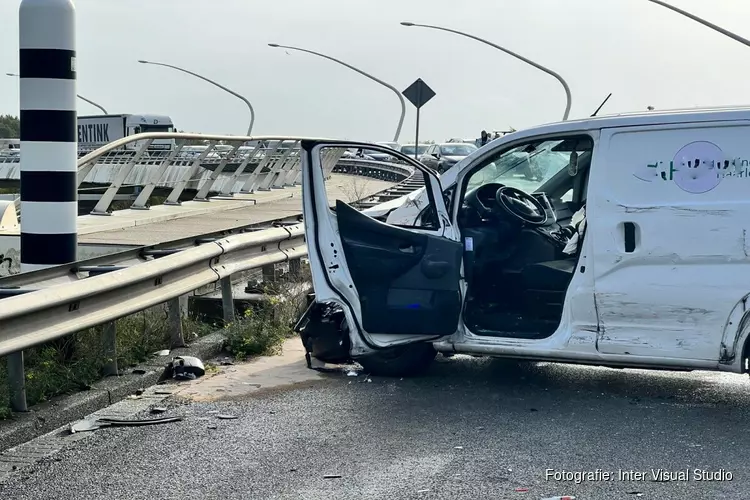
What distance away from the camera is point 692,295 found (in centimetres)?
595

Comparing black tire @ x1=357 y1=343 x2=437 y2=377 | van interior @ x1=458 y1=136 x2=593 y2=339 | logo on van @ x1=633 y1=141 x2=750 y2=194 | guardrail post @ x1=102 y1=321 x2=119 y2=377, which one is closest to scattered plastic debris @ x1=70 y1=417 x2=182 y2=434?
guardrail post @ x1=102 y1=321 x2=119 y2=377

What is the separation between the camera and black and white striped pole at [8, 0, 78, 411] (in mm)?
7594

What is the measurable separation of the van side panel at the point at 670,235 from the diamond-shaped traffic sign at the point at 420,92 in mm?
14674

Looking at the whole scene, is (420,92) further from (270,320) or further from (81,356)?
(81,356)

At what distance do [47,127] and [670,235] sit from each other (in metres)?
4.45

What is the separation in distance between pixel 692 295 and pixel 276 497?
→ 278cm

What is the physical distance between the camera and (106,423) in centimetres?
566

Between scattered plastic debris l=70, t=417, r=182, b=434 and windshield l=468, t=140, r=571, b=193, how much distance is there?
8.62ft

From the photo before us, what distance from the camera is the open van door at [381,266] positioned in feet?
21.5

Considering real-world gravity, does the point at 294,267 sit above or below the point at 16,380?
above

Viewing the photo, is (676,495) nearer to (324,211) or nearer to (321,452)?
(321,452)

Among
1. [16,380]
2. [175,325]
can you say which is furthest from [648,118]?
[16,380]

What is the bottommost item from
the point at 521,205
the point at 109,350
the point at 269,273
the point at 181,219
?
the point at 109,350

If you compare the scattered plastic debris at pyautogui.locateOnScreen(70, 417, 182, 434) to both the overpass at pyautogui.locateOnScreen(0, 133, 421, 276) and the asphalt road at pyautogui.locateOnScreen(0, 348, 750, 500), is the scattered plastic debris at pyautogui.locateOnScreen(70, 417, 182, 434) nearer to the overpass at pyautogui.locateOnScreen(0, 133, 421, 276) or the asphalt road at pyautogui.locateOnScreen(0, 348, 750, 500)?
the asphalt road at pyautogui.locateOnScreen(0, 348, 750, 500)
